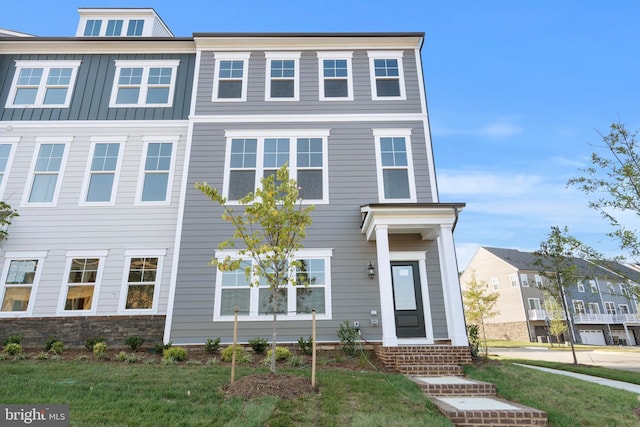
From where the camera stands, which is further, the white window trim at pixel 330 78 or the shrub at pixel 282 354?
the white window trim at pixel 330 78

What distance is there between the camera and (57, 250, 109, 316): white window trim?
965 cm

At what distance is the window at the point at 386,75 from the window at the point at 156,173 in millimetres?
7099

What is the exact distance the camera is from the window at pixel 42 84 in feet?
38.6

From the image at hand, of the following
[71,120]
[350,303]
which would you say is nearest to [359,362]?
[350,303]

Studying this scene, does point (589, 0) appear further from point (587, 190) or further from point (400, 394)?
point (400, 394)

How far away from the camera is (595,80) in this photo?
55.2 ft

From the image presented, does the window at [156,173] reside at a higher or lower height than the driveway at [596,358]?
higher

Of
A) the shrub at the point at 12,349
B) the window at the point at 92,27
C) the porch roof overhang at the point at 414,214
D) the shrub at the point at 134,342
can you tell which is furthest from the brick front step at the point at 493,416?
the window at the point at 92,27

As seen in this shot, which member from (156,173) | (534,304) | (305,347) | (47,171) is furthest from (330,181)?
(534,304)

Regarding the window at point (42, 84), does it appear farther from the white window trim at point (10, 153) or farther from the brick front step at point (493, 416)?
the brick front step at point (493, 416)

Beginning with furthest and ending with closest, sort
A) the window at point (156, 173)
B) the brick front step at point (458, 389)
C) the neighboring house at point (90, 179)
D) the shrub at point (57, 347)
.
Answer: the window at point (156, 173), the neighboring house at point (90, 179), the shrub at point (57, 347), the brick front step at point (458, 389)

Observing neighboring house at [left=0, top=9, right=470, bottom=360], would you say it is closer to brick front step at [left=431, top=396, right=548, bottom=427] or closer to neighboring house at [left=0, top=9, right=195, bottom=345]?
neighboring house at [left=0, top=9, right=195, bottom=345]

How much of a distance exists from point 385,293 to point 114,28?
1457 centimetres

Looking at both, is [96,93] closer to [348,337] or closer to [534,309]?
[348,337]
